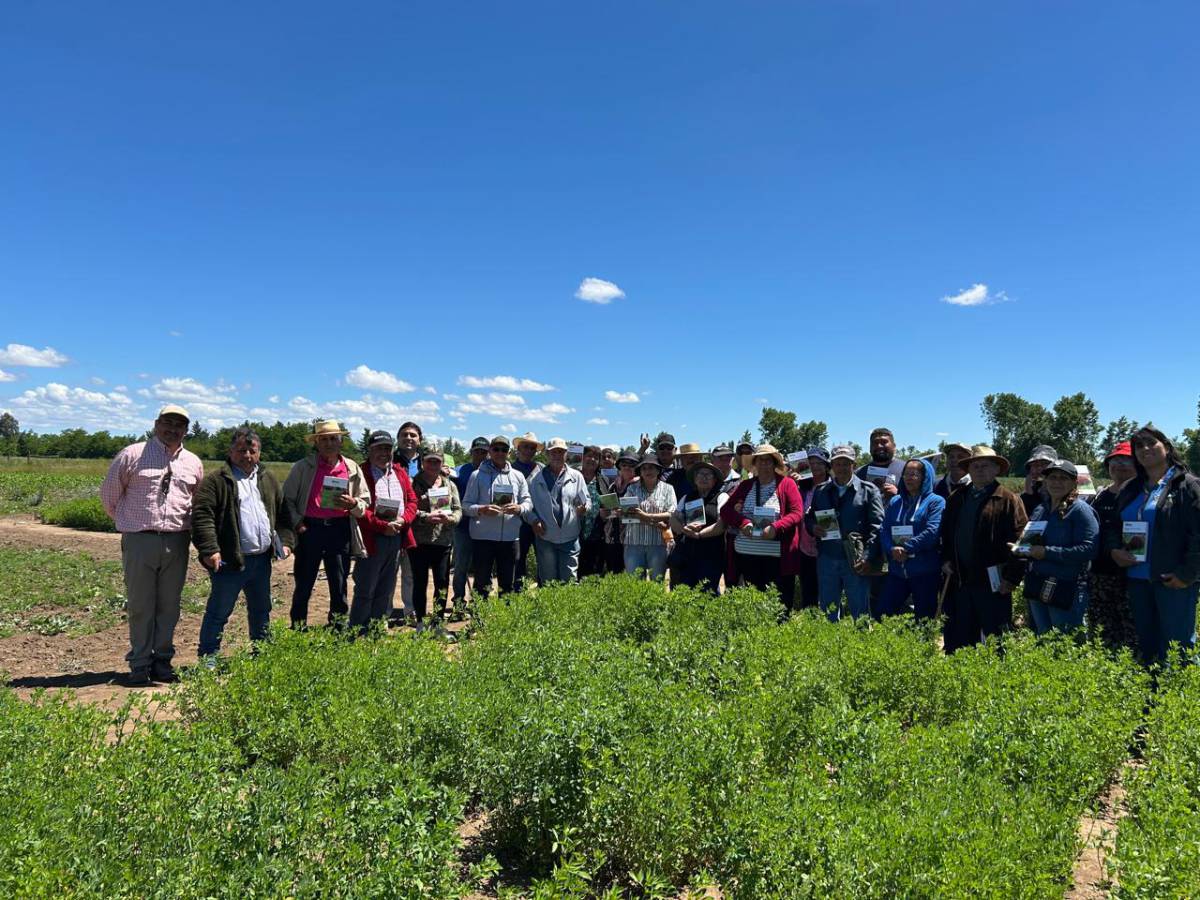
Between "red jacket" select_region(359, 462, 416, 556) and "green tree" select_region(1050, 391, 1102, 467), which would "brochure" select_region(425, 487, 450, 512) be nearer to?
"red jacket" select_region(359, 462, 416, 556)

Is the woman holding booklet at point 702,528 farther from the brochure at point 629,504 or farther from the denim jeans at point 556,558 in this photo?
the denim jeans at point 556,558

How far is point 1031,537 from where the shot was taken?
6.11m

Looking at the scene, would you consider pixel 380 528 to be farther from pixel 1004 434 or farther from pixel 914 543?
pixel 1004 434

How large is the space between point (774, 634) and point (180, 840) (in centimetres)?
375

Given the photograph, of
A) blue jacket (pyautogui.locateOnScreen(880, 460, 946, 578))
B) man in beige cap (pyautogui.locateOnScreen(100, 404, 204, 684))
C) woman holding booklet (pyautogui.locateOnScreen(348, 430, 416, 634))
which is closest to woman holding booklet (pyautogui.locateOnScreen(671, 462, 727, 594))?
blue jacket (pyautogui.locateOnScreen(880, 460, 946, 578))

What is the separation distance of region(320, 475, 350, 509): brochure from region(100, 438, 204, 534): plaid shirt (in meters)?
1.08

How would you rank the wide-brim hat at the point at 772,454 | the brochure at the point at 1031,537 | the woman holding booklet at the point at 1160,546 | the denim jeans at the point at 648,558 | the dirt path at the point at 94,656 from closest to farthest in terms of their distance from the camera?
the woman holding booklet at the point at 1160,546 < the brochure at the point at 1031,537 < the dirt path at the point at 94,656 < the wide-brim hat at the point at 772,454 < the denim jeans at the point at 648,558

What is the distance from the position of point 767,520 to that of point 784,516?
20 centimetres

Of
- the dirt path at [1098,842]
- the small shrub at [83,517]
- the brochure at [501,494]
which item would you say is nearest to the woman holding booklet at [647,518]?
the brochure at [501,494]

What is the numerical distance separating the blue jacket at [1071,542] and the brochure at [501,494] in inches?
210

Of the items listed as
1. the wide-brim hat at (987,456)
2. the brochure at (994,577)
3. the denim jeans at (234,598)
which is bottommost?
the denim jeans at (234,598)

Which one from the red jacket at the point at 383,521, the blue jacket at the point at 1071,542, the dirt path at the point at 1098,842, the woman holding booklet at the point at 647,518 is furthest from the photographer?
the woman holding booklet at the point at 647,518

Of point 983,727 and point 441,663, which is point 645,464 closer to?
point 441,663

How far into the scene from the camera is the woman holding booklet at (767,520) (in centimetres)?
764
